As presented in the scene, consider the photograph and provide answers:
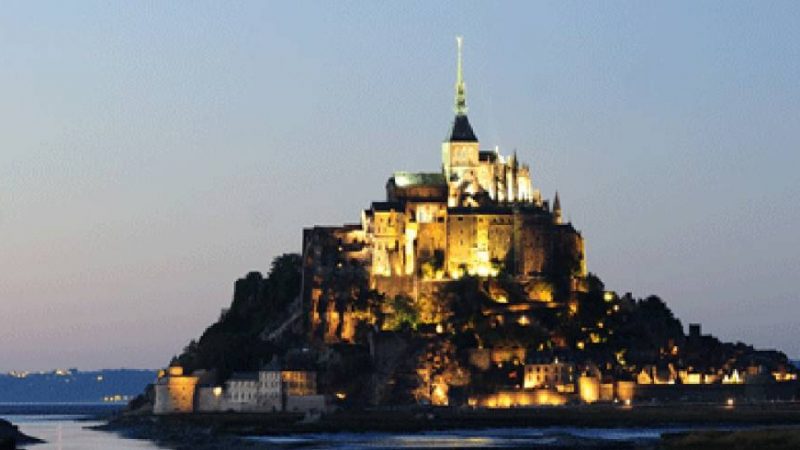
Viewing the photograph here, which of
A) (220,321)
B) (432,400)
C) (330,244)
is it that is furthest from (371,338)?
(220,321)

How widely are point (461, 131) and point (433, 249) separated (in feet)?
55.8

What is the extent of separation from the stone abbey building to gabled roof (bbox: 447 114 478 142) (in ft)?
22.0

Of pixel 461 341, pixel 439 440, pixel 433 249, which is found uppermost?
pixel 433 249

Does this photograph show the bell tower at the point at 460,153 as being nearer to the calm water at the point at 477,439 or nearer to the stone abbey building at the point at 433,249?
the stone abbey building at the point at 433,249

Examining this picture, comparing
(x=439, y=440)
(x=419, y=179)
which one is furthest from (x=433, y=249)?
(x=439, y=440)

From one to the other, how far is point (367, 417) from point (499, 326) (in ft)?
62.8

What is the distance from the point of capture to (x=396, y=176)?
511 ft

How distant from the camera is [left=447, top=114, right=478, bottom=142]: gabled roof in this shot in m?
159

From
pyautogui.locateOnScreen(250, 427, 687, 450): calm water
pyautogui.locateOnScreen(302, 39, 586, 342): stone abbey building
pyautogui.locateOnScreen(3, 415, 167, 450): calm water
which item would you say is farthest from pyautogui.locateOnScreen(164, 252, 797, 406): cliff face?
pyautogui.locateOnScreen(250, 427, 687, 450): calm water

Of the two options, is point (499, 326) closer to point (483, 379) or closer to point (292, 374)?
point (483, 379)

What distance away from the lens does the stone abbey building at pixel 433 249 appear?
144250mm

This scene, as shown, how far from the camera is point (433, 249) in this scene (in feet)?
484

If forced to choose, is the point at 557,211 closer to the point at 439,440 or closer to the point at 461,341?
the point at 461,341

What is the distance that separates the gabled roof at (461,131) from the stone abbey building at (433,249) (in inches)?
264
